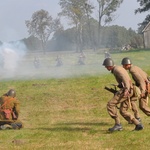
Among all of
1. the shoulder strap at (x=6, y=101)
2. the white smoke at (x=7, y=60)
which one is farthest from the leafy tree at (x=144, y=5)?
the shoulder strap at (x=6, y=101)

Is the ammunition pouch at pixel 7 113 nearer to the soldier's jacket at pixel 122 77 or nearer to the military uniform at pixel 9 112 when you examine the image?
the military uniform at pixel 9 112

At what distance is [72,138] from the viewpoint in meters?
10.8

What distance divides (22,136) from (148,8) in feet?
186

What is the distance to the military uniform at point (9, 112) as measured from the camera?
12.6m

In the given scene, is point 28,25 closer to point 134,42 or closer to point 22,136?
point 134,42

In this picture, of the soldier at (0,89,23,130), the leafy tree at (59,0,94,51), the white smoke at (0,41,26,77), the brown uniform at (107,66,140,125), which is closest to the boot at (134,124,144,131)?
the brown uniform at (107,66,140,125)

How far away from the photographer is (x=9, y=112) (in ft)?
41.7

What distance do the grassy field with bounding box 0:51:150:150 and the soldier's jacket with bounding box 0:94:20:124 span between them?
590 millimetres

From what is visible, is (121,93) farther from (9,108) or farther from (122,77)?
(9,108)

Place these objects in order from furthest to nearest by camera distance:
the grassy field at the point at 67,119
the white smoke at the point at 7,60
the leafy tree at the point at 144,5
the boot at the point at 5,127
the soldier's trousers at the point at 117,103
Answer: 1. the leafy tree at the point at 144,5
2. the white smoke at the point at 7,60
3. the boot at the point at 5,127
4. the soldier's trousers at the point at 117,103
5. the grassy field at the point at 67,119

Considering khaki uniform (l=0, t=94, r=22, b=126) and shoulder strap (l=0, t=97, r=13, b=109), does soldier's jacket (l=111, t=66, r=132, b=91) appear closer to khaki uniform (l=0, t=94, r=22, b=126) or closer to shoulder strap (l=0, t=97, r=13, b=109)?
khaki uniform (l=0, t=94, r=22, b=126)

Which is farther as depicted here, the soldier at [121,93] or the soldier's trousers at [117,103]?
the soldier's trousers at [117,103]

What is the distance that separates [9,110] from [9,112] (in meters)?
0.07

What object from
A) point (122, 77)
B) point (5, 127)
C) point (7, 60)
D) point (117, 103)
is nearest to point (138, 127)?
point (117, 103)
